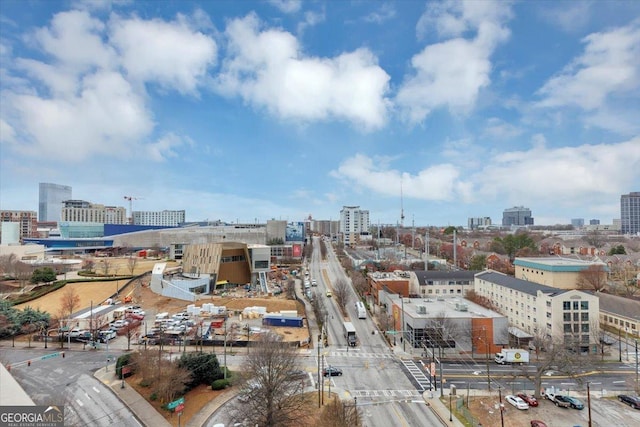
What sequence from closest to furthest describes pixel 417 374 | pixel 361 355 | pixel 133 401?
pixel 133 401, pixel 417 374, pixel 361 355

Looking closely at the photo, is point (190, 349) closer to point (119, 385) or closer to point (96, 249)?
point (119, 385)

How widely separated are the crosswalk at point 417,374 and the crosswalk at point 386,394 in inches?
54.2

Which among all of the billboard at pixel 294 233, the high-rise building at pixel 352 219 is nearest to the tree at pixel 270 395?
the billboard at pixel 294 233

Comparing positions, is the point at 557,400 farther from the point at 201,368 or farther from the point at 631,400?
the point at 201,368

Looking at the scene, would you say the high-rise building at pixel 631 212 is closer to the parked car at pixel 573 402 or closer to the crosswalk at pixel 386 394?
the parked car at pixel 573 402

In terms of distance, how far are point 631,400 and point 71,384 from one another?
3759cm

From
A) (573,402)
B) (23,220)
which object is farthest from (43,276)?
(23,220)

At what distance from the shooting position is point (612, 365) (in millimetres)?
30094

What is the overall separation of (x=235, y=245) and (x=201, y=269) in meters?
6.83

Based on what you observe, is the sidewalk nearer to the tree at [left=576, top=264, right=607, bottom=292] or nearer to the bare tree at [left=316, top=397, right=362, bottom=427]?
the bare tree at [left=316, top=397, right=362, bottom=427]

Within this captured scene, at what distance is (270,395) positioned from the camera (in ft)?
61.6

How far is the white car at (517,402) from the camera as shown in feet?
71.9

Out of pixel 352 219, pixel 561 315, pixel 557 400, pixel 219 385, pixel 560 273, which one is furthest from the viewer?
pixel 352 219

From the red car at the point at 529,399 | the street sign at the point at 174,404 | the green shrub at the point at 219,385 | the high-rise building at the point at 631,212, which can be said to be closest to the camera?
the street sign at the point at 174,404
